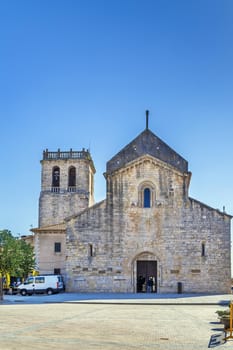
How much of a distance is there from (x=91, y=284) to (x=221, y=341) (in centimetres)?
2705

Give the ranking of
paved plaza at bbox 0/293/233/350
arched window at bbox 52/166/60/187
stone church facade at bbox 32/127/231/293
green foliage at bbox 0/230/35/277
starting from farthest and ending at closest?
arched window at bbox 52/166/60/187
green foliage at bbox 0/230/35/277
stone church facade at bbox 32/127/231/293
paved plaza at bbox 0/293/233/350

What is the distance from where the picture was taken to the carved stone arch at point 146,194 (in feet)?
138

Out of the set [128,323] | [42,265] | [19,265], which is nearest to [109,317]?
[128,323]

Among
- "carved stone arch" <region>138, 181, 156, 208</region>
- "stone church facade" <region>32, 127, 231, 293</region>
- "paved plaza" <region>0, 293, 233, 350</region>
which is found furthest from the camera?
"carved stone arch" <region>138, 181, 156, 208</region>

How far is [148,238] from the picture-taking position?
136 ft

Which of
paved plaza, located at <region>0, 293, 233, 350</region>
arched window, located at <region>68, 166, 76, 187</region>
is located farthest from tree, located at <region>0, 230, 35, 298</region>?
paved plaza, located at <region>0, 293, 233, 350</region>

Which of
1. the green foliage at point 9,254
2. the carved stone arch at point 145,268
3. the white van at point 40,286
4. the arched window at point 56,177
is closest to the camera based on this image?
the carved stone arch at point 145,268

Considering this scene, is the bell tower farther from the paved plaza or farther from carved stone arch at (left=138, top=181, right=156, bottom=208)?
the paved plaza

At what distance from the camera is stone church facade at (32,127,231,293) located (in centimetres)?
4078

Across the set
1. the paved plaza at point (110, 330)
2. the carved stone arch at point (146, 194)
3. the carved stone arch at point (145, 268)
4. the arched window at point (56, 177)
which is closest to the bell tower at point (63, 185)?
the arched window at point (56, 177)

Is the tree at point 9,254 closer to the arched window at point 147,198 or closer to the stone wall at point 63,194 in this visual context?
the arched window at point 147,198

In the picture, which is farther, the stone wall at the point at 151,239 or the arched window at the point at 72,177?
the arched window at the point at 72,177

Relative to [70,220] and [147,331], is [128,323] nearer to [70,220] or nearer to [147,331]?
[147,331]

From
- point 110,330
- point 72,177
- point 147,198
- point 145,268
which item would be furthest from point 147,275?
point 72,177
